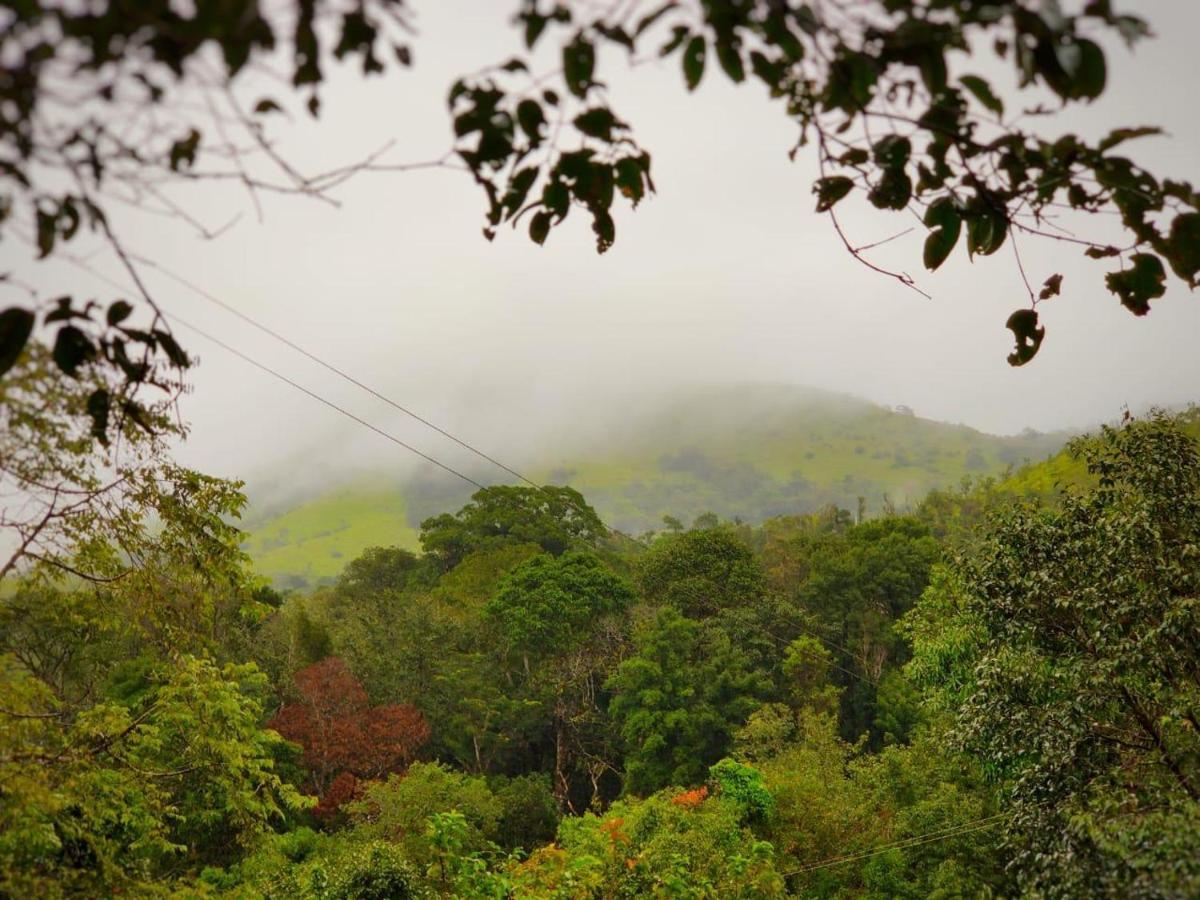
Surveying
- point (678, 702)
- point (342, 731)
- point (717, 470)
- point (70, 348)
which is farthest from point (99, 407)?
point (717, 470)

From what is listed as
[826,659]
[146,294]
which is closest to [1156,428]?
[146,294]

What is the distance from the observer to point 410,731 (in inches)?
691

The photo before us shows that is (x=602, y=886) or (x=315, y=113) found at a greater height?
(x=315, y=113)

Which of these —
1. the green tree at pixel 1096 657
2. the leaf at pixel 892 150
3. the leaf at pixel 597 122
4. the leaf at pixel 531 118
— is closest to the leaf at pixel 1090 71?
the leaf at pixel 892 150

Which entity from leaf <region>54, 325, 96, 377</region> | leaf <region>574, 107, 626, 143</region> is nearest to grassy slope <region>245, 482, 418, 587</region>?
leaf <region>54, 325, 96, 377</region>

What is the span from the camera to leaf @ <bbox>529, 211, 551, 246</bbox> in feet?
5.12

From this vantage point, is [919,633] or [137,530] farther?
[919,633]

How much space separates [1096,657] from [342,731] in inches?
596

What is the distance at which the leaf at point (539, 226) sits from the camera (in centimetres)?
156

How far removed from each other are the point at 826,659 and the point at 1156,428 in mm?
14683

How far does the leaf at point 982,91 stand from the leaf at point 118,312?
1.56 meters

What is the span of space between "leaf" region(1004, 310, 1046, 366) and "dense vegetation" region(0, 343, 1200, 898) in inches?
64.6

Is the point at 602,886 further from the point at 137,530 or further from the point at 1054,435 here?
the point at 1054,435

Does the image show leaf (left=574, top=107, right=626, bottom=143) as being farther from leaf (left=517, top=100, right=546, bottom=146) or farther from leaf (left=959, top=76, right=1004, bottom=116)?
leaf (left=959, top=76, right=1004, bottom=116)
